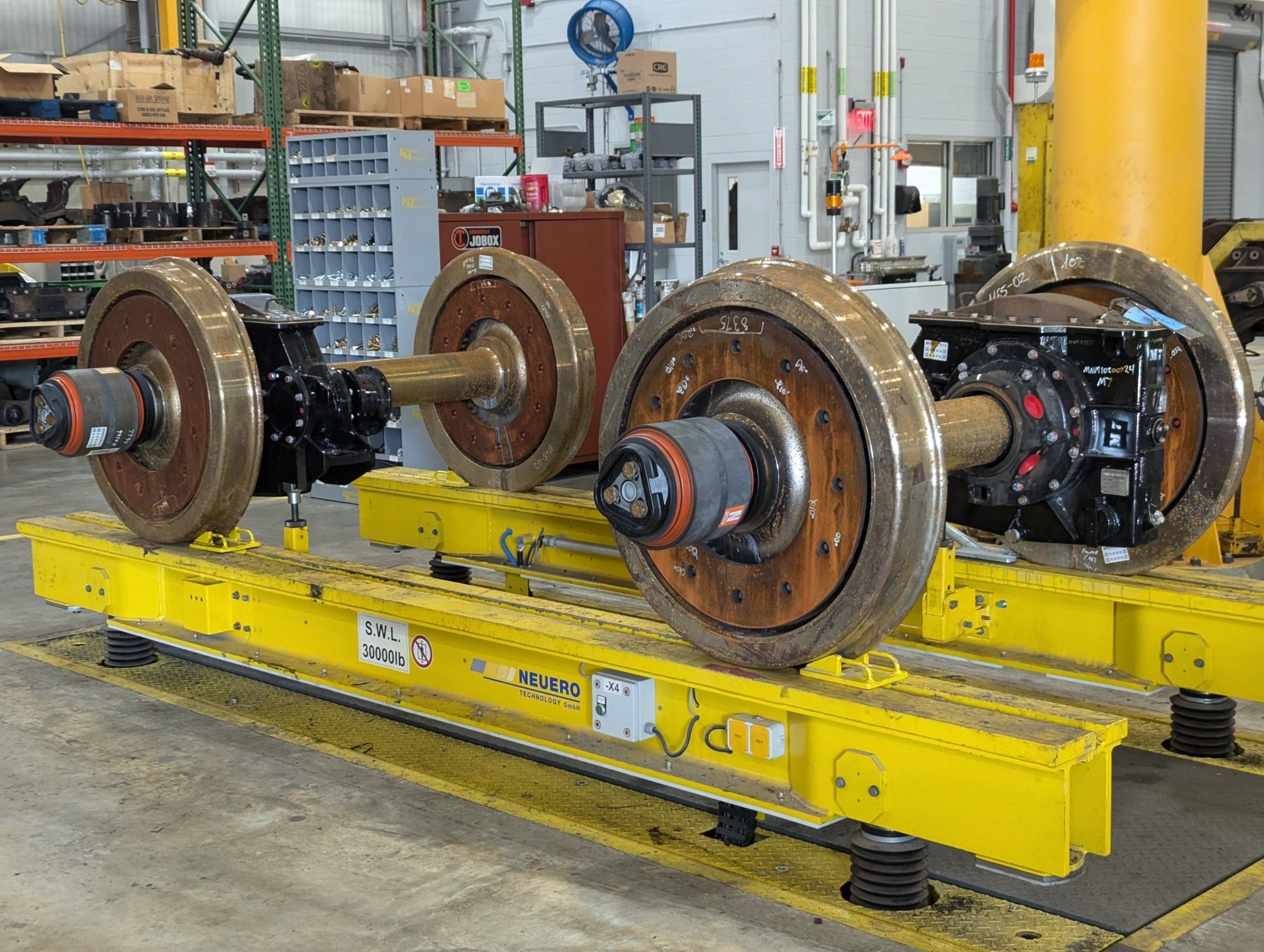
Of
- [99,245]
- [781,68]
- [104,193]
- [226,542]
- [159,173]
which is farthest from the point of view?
[781,68]

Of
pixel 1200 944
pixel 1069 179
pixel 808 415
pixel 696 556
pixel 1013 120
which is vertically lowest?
pixel 1200 944

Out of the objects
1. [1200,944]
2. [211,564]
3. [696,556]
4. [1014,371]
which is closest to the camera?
[1200,944]

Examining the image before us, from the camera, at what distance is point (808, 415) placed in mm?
3135

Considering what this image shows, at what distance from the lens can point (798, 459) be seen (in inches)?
124

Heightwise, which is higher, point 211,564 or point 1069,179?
point 1069,179

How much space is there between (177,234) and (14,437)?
75.8 inches

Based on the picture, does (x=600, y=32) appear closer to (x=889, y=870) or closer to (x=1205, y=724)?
(x=1205, y=724)

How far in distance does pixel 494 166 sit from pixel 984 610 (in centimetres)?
1433

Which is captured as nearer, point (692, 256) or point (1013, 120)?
point (692, 256)

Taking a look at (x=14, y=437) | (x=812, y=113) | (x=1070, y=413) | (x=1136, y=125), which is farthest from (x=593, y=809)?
(x=812, y=113)

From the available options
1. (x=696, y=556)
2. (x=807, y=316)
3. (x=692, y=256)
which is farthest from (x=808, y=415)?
(x=692, y=256)

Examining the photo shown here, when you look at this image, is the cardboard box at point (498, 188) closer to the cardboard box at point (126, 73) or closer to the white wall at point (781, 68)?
the cardboard box at point (126, 73)

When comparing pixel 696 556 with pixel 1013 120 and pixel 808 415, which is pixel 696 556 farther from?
pixel 1013 120

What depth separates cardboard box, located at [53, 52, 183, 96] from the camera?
34.2 feet
